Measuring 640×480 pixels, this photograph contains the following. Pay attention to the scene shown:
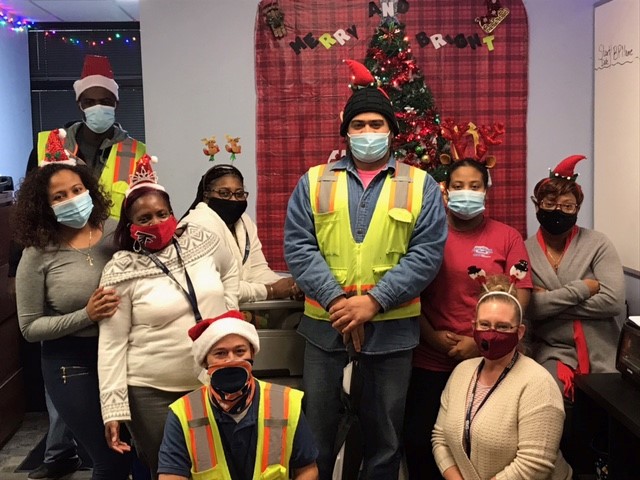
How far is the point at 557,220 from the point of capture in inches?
111

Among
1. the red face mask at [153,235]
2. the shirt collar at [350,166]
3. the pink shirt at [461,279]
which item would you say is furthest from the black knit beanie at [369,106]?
the red face mask at [153,235]

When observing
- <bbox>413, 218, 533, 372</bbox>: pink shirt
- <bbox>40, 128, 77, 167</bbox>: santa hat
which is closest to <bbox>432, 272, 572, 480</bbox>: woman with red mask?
<bbox>413, 218, 533, 372</bbox>: pink shirt

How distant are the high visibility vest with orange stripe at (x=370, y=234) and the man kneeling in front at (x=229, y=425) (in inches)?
22.9

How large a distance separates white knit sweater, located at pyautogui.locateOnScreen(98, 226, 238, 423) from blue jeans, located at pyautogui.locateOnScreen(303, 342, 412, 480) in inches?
18.0

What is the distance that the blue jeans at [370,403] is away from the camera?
95.1 inches

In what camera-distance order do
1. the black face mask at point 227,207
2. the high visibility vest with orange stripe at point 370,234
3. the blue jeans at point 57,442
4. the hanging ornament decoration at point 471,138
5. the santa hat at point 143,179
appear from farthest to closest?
the blue jeans at point 57,442
the hanging ornament decoration at point 471,138
the black face mask at point 227,207
the high visibility vest with orange stripe at point 370,234
the santa hat at point 143,179

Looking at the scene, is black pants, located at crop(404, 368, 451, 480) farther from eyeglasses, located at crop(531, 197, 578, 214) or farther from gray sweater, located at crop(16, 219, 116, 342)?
gray sweater, located at crop(16, 219, 116, 342)

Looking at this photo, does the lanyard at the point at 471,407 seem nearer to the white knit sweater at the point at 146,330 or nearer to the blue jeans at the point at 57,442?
the white knit sweater at the point at 146,330

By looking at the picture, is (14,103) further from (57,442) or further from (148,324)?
(148,324)

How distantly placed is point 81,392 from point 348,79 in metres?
2.33

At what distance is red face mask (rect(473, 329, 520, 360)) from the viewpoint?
7.29 ft

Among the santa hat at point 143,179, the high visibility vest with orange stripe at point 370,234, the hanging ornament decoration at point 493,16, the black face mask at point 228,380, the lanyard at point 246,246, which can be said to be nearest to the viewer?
the black face mask at point 228,380

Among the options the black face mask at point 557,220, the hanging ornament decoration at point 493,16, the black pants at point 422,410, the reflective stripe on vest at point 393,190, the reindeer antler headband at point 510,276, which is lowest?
the black pants at point 422,410

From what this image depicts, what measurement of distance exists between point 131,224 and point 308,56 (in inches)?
77.5
